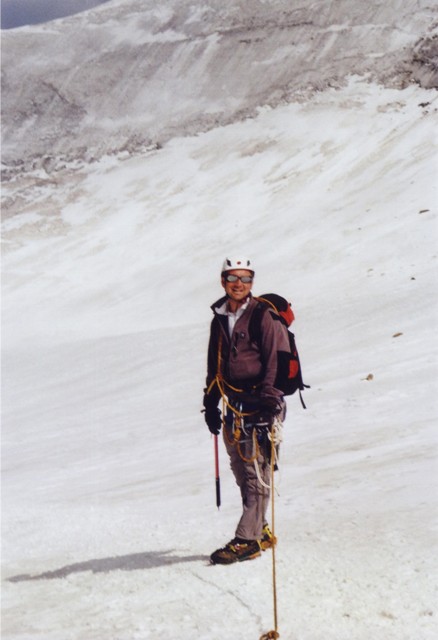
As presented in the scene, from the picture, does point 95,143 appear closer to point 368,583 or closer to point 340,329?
point 340,329

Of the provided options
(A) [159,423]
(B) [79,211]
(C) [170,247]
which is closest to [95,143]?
(B) [79,211]

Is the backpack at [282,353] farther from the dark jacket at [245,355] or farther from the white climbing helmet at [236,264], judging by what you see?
the white climbing helmet at [236,264]

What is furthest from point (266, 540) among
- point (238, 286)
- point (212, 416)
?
point (238, 286)

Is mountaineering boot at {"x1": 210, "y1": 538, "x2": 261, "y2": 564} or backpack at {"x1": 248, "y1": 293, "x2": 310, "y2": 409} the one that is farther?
mountaineering boot at {"x1": 210, "y1": 538, "x2": 261, "y2": 564}

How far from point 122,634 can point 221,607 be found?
0.66 m

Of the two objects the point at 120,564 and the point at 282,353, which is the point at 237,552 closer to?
the point at 120,564

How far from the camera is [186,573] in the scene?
5734mm

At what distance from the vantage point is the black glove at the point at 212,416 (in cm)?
590

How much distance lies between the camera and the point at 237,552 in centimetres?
577

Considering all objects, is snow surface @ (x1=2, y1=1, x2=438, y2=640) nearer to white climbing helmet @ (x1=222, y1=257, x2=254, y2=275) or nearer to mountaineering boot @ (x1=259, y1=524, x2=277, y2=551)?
mountaineering boot @ (x1=259, y1=524, x2=277, y2=551)

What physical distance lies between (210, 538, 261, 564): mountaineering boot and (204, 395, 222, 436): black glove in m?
0.85

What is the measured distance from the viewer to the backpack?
5566 mm

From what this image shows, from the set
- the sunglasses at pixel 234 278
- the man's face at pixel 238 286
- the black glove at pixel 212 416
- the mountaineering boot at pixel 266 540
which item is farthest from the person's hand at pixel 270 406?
the mountaineering boot at pixel 266 540

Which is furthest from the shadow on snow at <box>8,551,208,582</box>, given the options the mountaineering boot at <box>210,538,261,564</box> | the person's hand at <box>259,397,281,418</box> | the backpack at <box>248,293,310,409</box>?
the backpack at <box>248,293,310,409</box>
